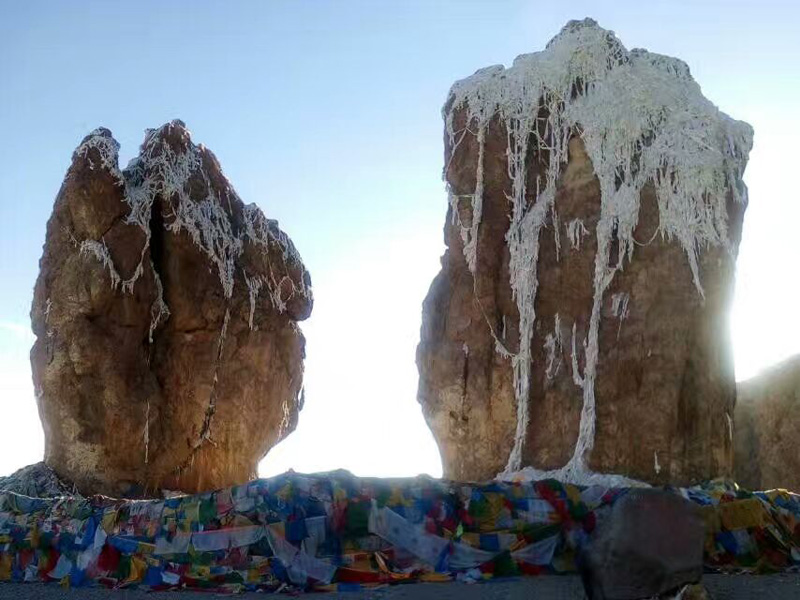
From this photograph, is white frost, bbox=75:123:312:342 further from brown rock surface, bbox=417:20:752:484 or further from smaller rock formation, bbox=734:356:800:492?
smaller rock formation, bbox=734:356:800:492

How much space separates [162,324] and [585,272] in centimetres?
862

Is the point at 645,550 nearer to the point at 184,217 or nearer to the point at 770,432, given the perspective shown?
the point at 184,217

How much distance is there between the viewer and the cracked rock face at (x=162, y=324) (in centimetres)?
1456

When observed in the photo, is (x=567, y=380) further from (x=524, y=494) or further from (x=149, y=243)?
(x=149, y=243)

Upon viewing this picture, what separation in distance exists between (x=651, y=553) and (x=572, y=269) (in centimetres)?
600

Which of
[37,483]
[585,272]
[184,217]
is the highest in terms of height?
[184,217]

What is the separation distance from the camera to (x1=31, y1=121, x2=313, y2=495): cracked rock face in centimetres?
1456

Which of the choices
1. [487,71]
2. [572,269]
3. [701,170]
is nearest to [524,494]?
[572,269]

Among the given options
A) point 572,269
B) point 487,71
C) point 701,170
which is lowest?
point 572,269

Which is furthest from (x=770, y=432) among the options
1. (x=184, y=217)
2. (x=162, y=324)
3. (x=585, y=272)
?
(x=184, y=217)

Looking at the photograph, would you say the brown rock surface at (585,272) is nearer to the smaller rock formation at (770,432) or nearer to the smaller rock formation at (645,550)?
the smaller rock formation at (645,550)

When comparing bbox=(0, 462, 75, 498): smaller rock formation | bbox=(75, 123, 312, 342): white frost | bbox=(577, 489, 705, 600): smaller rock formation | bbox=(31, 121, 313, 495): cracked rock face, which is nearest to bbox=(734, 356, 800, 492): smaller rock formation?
bbox=(31, 121, 313, 495): cracked rock face

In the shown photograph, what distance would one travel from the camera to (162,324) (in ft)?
53.6

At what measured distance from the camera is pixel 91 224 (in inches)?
598
